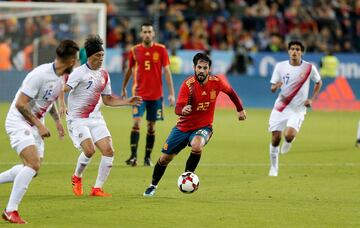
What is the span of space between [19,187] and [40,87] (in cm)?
108

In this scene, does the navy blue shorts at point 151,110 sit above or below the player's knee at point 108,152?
below

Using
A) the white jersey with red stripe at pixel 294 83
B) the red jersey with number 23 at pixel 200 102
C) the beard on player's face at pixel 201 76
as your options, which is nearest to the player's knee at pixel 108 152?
the red jersey with number 23 at pixel 200 102

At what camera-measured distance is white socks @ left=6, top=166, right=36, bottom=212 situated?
32.4 ft

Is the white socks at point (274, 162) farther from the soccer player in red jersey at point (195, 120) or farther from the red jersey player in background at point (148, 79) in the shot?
the soccer player in red jersey at point (195, 120)

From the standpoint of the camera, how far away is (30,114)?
10.1m

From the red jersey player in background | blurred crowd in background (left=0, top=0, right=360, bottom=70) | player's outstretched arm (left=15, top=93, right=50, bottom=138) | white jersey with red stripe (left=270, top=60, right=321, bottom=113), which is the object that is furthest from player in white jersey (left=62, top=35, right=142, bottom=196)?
blurred crowd in background (left=0, top=0, right=360, bottom=70)

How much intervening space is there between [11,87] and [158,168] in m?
18.2

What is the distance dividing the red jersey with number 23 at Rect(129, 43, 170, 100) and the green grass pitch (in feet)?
4.38

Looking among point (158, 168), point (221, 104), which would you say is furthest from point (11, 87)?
point (158, 168)

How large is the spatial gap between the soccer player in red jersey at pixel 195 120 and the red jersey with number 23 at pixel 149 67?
14.7 ft

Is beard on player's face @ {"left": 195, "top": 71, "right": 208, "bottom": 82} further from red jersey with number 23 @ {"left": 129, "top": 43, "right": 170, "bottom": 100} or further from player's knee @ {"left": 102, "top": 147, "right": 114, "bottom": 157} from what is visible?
red jersey with number 23 @ {"left": 129, "top": 43, "right": 170, "bottom": 100}

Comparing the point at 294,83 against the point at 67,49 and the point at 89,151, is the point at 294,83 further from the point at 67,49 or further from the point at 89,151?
the point at 67,49

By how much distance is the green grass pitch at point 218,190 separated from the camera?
10.6 m

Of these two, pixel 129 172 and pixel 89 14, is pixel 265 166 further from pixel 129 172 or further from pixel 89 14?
pixel 89 14
